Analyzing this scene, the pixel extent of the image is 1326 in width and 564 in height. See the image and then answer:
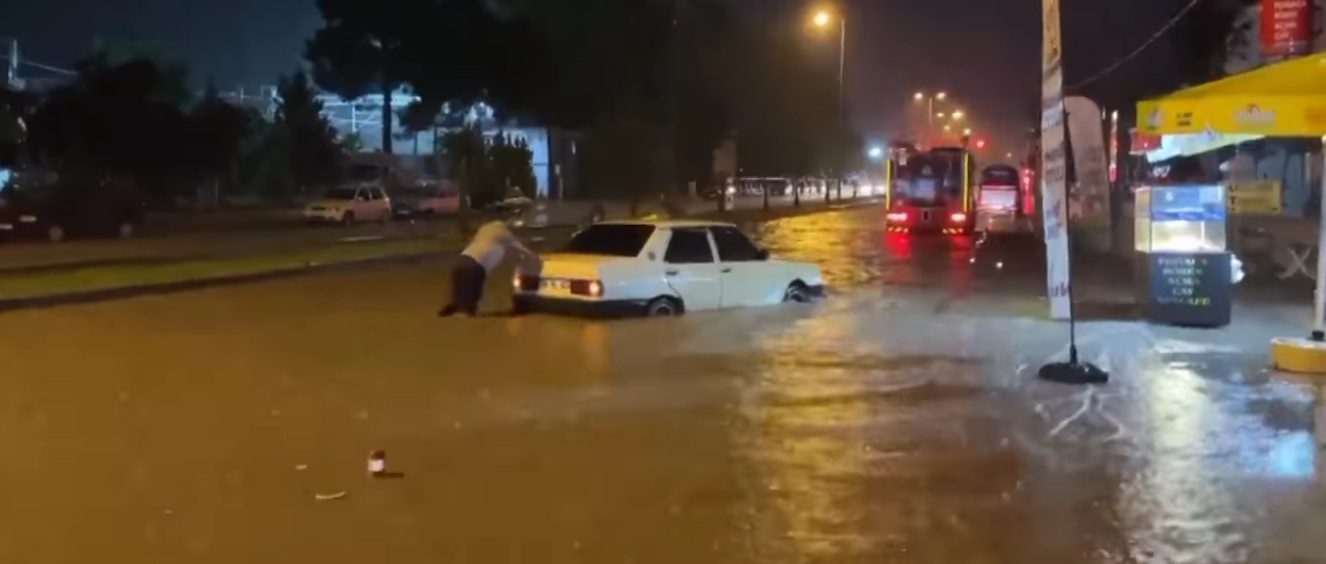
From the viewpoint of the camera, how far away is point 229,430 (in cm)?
1163

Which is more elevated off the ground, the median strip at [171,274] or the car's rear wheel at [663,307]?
the median strip at [171,274]

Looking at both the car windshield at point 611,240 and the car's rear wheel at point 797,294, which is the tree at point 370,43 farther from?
the car windshield at point 611,240

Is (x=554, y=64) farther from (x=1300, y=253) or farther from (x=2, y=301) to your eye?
(x=2, y=301)

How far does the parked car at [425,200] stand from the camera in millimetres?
61219

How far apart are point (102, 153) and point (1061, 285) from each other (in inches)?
2111

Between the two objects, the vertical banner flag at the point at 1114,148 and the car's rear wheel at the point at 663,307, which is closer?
the car's rear wheel at the point at 663,307

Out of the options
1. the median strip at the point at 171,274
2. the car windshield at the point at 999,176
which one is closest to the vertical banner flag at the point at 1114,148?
the median strip at the point at 171,274

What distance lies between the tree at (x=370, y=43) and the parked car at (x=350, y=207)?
2296 cm

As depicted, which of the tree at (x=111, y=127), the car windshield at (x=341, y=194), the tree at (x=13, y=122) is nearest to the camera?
the car windshield at (x=341, y=194)

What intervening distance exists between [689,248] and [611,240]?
0.97m

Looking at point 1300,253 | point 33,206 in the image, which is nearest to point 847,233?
point 1300,253

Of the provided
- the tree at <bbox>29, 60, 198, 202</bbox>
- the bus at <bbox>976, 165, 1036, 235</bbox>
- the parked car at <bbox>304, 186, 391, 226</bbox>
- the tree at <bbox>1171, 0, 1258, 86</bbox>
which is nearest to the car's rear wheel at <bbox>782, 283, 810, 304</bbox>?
the tree at <bbox>1171, 0, 1258, 86</bbox>

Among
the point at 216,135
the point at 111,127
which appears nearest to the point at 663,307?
the point at 111,127

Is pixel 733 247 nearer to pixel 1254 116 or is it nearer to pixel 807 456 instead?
pixel 1254 116
